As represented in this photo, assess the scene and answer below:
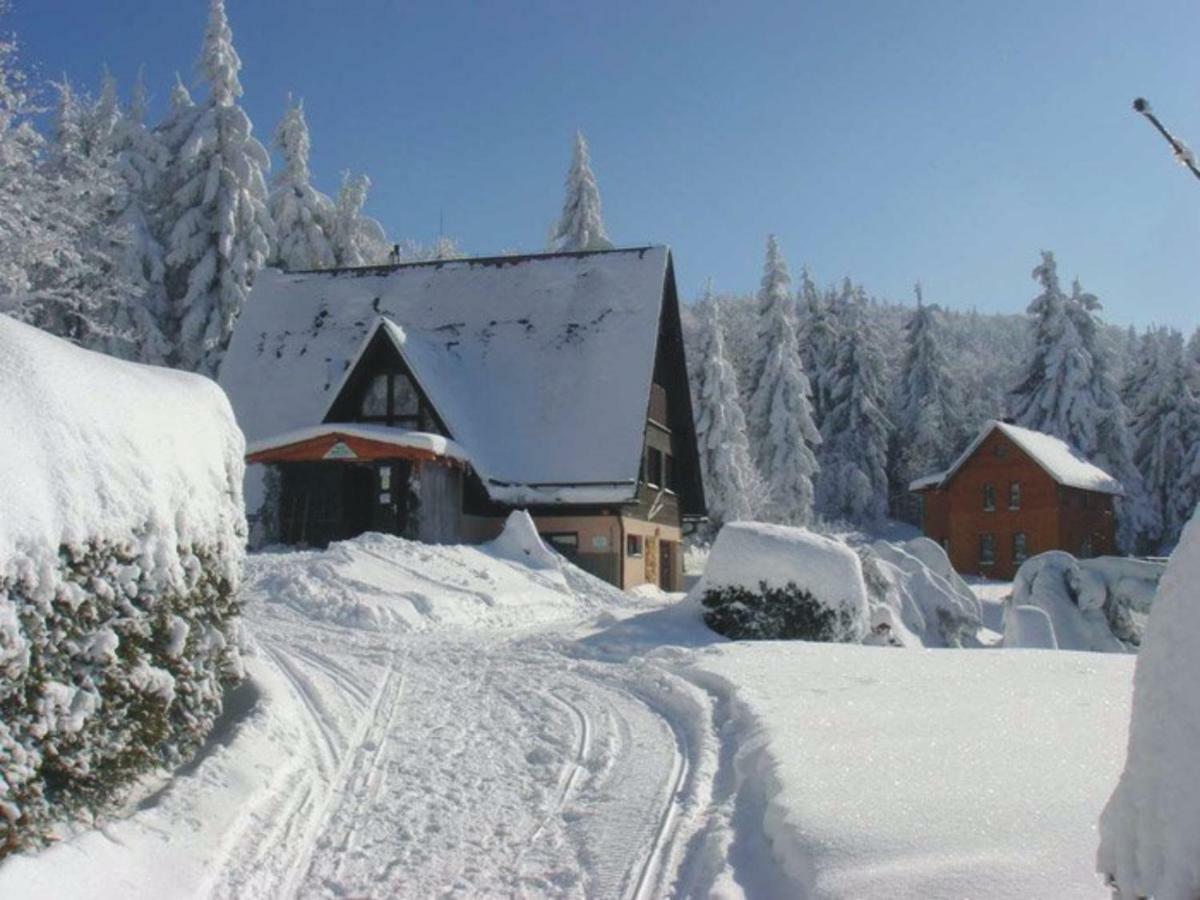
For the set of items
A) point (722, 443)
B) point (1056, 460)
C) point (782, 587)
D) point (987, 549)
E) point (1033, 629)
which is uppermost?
point (722, 443)

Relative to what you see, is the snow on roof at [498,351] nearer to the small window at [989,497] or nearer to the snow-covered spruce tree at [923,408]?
the small window at [989,497]

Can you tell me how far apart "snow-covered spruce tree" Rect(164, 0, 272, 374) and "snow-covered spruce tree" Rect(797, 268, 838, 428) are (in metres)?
33.0

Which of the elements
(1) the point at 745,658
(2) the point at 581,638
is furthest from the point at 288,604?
(1) the point at 745,658

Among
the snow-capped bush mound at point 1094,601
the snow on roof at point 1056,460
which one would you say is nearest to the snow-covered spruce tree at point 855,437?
the snow on roof at point 1056,460

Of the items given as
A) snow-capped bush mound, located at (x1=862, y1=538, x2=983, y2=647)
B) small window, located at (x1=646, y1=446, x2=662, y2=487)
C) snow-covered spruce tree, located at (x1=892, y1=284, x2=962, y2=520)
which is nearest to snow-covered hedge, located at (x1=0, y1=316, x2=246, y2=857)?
snow-capped bush mound, located at (x1=862, y1=538, x2=983, y2=647)

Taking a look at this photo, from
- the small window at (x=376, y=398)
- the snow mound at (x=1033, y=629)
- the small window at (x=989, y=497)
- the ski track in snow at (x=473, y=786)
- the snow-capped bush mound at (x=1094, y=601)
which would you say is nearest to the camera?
the ski track in snow at (x=473, y=786)

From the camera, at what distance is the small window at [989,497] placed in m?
47.0

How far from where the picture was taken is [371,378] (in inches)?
1016

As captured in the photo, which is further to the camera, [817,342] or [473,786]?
[817,342]

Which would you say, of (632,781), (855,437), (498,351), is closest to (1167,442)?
(855,437)

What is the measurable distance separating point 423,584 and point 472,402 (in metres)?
10.4

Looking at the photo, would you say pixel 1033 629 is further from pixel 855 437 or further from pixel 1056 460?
pixel 855 437

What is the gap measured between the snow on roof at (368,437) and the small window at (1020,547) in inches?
1256

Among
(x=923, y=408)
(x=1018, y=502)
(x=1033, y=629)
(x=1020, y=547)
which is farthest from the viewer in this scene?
(x=923, y=408)
